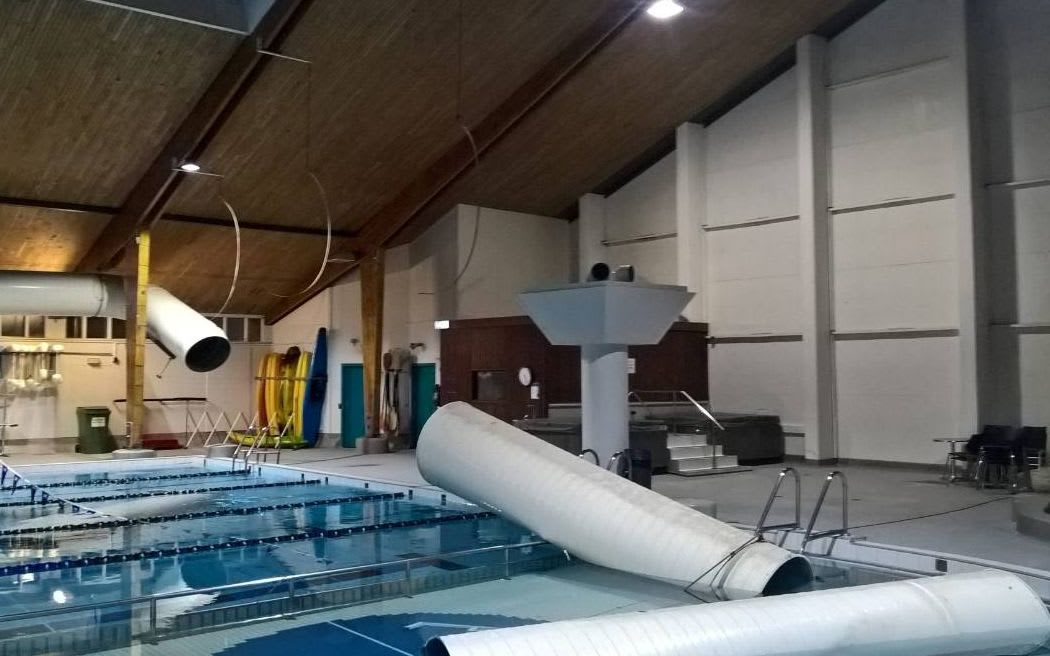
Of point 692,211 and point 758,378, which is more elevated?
point 692,211

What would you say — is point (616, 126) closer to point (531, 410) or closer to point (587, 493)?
point (531, 410)

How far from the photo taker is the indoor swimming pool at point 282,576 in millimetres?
5395

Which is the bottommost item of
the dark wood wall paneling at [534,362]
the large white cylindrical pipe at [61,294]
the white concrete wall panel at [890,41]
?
the dark wood wall paneling at [534,362]

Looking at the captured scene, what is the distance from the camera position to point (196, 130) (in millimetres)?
12797

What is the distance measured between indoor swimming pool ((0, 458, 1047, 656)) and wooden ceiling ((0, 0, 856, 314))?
17.6 feet

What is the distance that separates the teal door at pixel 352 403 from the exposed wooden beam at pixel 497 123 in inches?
96.8

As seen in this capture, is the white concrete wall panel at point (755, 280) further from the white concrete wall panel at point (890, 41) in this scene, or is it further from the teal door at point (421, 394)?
the teal door at point (421, 394)

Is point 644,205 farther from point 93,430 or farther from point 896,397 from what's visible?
point 93,430

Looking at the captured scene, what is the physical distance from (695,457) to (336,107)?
7.49m

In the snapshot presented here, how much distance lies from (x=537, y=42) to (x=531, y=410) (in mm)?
6007

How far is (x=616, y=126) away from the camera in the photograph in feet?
54.1

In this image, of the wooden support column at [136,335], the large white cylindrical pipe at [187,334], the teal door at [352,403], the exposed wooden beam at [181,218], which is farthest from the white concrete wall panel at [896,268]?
the wooden support column at [136,335]

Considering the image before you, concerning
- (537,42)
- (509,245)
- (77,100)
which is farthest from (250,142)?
(509,245)

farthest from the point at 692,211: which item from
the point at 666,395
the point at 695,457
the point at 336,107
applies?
the point at 336,107
